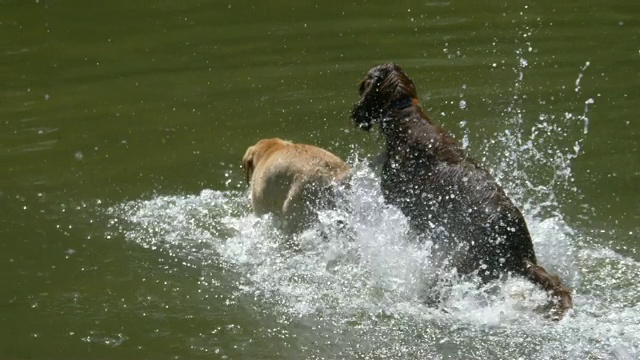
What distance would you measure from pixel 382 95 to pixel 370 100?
0.35 feet

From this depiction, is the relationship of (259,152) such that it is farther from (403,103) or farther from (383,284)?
(383,284)

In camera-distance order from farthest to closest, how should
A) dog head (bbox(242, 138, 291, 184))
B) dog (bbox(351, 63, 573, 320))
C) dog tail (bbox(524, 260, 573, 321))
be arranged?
dog head (bbox(242, 138, 291, 184)), dog (bbox(351, 63, 573, 320)), dog tail (bbox(524, 260, 573, 321))

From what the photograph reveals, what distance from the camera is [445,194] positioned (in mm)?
7359

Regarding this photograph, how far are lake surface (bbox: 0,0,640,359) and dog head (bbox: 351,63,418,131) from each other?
377mm

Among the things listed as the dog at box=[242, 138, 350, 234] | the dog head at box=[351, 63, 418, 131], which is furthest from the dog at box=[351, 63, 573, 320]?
the dog at box=[242, 138, 350, 234]

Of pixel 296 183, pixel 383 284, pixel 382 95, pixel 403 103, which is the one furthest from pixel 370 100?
pixel 383 284

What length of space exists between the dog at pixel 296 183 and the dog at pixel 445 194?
15.9 inches

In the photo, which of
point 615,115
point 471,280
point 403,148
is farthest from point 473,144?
point 471,280

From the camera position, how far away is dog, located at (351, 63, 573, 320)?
22.8 ft

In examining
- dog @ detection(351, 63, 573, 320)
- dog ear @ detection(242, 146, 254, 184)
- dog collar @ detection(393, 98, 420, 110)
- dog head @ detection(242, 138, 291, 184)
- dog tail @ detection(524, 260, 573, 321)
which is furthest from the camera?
dog ear @ detection(242, 146, 254, 184)

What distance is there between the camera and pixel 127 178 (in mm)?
9688

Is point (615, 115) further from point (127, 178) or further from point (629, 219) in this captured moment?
point (127, 178)

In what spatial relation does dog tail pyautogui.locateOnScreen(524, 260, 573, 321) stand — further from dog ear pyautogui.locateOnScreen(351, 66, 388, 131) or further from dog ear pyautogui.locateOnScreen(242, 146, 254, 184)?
dog ear pyautogui.locateOnScreen(242, 146, 254, 184)

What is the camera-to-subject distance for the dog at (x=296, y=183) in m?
8.01
